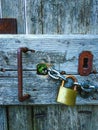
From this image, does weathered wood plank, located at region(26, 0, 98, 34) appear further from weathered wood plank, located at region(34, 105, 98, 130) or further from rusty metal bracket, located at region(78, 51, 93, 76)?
weathered wood plank, located at region(34, 105, 98, 130)

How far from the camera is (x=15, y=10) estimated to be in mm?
933

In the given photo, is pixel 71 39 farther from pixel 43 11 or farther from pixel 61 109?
pixel 61 109

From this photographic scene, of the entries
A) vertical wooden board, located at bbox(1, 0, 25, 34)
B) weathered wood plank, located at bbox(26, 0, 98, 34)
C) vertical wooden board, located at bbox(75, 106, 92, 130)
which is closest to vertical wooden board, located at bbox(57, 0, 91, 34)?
weathered wood plank, located at bbox(26, 0, 98, 34)

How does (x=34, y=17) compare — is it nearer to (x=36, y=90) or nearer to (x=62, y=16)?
(x=62, y=16)

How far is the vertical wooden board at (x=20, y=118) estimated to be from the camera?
1.02 meters

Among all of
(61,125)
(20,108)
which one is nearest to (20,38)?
(20,108)

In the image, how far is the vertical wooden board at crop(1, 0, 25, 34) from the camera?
36.5 inches

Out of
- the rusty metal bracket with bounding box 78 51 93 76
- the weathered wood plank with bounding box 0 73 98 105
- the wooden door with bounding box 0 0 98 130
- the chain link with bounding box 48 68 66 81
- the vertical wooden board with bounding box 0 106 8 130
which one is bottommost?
the vertical wooden board with bounding box 0 106 8 130

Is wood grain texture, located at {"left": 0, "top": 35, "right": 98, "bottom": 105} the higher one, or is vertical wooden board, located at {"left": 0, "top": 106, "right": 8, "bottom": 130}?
wood grain texture, located at {"left": 0, "top": 35, "right": 98, "bottom": 105}

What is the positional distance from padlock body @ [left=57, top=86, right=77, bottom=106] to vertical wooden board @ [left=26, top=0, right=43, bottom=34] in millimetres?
232

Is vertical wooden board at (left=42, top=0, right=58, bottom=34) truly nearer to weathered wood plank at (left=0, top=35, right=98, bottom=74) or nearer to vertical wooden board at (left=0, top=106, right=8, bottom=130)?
weathered wood plank at (left=0, top=35, right=98, bottom=74)

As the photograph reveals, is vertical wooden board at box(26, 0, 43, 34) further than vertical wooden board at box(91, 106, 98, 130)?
No

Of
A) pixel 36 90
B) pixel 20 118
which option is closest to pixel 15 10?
pixel 36 90

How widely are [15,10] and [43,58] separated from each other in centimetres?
20
